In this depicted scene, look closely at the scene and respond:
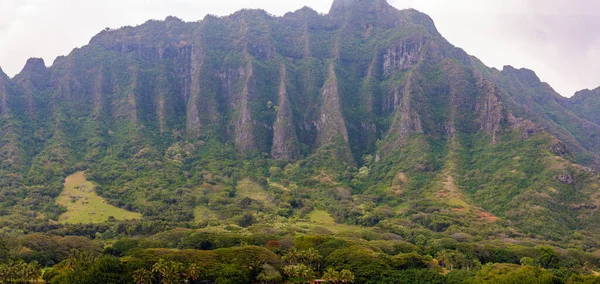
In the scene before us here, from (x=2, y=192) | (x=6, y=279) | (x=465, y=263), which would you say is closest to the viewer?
(x=6, y=279)

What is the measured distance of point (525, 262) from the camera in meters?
111

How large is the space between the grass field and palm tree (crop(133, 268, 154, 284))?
77468mm

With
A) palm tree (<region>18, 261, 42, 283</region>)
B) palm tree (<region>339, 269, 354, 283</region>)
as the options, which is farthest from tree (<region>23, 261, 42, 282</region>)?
palm tree (<region>339, 269, 354, 283</region>)

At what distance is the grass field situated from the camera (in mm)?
156625

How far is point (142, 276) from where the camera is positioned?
275 feet

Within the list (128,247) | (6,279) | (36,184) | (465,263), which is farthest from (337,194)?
(6,279)

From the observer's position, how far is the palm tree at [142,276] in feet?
273

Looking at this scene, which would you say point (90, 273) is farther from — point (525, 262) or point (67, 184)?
point (67, 184)

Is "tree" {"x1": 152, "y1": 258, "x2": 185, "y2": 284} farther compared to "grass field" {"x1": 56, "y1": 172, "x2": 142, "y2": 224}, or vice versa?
"grass field" {"x1": 56, "y1": 172, "x2": 142, "y2": 224}

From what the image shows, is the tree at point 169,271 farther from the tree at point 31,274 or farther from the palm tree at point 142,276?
the tree at point 31,274

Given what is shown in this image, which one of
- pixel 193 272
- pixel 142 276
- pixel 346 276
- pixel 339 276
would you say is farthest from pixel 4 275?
pixel 346 276

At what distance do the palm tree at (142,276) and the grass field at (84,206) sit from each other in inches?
3050

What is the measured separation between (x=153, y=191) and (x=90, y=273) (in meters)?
108

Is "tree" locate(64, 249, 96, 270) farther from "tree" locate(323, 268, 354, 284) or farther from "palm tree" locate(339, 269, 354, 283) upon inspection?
"palm tree" locate(339, 269, 354, 283)
